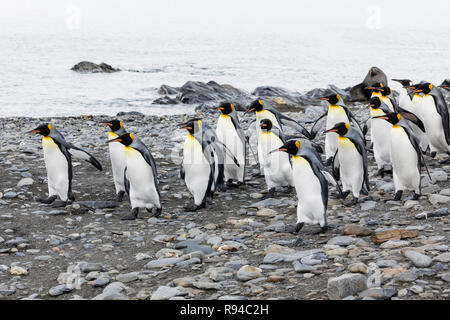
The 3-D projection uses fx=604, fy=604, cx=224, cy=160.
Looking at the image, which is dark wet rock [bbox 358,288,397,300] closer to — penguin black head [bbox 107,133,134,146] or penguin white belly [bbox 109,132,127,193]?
penguin black head [bbox 107,133,134,146]

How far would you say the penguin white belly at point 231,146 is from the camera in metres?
6.76

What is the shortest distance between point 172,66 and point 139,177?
25165 mm

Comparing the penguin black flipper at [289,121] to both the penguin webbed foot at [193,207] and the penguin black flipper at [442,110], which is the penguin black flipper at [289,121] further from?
the penguin webbed foot at [193,207]

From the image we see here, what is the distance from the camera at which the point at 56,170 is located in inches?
242

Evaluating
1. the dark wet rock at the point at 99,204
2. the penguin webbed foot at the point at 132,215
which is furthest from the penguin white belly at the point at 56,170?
the penguin webbed foot at the point at 132,215

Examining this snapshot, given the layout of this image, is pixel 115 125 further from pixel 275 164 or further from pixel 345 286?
pixel 345 286

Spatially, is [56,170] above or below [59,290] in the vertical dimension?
above

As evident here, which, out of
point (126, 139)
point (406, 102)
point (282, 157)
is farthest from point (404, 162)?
point (126, 139)

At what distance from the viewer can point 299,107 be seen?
52.1ft

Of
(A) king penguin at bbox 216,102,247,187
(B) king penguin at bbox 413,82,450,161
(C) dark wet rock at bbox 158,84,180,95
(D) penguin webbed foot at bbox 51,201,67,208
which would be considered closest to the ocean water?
(C) dark wet rock at bbox 158,84,180,95

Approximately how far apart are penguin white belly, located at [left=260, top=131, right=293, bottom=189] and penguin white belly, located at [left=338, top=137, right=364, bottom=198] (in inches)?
24.0

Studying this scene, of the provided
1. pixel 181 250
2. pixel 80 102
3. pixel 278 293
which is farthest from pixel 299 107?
pixel 278 293

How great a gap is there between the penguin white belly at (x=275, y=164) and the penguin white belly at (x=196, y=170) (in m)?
0.67
